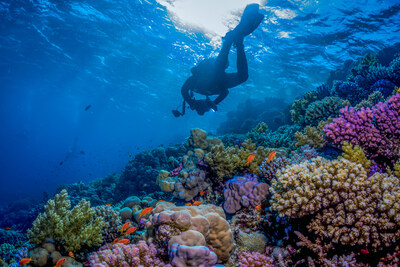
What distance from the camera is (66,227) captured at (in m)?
3.74

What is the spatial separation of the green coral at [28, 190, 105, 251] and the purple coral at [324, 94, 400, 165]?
19.1ft

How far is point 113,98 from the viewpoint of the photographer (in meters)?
43.6

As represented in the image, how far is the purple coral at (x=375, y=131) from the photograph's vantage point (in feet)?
13.8

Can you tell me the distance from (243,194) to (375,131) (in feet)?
10.9

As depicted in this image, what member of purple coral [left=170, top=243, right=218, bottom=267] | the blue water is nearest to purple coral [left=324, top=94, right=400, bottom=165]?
purple coral [left=170, top=243, right=218, bottom=267]

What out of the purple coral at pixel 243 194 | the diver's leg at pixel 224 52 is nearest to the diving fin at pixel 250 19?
the diver's leg at pixel 224 52

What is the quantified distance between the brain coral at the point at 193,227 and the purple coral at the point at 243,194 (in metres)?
1.35

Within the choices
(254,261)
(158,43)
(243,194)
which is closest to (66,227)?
(254,261)

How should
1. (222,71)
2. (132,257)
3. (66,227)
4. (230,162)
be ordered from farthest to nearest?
(222,71)
(230,162)
(66,227)
(132,257)

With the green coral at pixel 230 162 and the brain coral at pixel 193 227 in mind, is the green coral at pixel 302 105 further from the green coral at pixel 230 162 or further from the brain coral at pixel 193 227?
the brain coral at pixel 193 227

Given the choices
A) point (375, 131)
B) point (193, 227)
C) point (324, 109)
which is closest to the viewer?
point (193, 227)

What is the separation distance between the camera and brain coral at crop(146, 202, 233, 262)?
264cm

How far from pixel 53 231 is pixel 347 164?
17.6 ft

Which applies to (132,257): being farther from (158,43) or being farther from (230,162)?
(158,43)
